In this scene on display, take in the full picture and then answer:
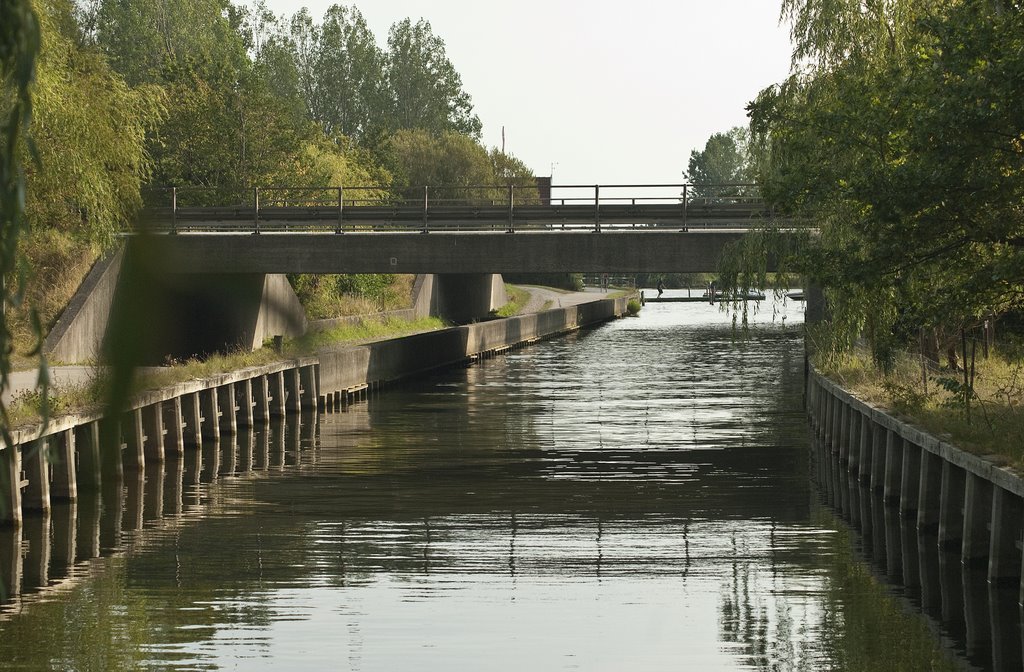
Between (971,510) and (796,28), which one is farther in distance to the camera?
(796,28)

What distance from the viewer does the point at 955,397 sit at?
1997 cm

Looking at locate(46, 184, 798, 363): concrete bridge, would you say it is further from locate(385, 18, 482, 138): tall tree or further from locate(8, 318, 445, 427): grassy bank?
locate(385, 18, 482, 138): tall tree

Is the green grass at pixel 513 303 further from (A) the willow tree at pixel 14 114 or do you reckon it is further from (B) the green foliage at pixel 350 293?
(A) the willow tree at pixel 14 114

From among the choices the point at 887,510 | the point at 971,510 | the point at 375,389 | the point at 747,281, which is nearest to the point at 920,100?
the point at 971,510

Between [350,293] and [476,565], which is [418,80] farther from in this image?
[476,565]

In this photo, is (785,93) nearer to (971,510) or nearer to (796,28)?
(796,28)

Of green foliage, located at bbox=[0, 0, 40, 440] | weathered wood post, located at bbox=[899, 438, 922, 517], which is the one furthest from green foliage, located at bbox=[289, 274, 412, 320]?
green foliage, located at bbox=[0, 0, 40, 440]

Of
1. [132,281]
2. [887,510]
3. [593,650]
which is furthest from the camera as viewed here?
[887,510]

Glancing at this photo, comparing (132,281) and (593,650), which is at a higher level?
(132,281)

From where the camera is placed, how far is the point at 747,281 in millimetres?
34875

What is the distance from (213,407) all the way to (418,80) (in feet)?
352

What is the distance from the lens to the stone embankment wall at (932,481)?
16969mm

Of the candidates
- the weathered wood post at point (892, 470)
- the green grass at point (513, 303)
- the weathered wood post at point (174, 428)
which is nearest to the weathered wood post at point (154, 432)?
the weathered wood post at point (174, 428)

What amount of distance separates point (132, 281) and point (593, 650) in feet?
43.6
